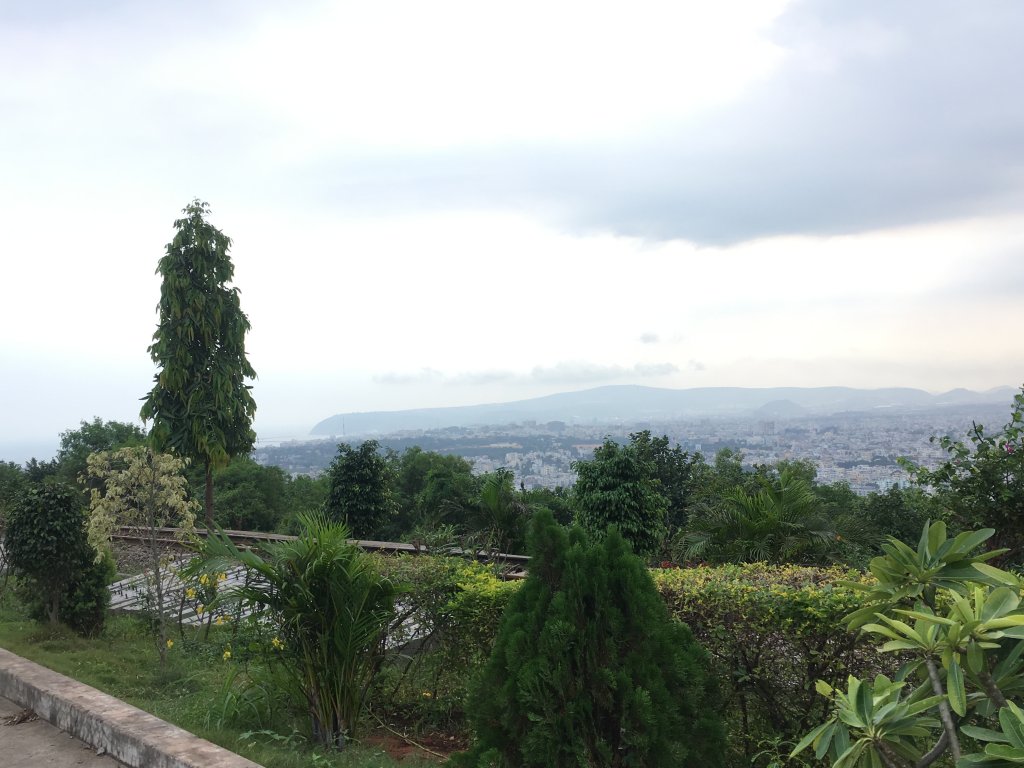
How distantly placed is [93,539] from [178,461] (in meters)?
1.08

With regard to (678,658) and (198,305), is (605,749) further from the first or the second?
(198,305)

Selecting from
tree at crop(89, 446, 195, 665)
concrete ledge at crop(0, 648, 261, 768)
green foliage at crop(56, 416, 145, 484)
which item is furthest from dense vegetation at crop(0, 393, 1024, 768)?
green foliage at crop(56, 416, 145, 484)

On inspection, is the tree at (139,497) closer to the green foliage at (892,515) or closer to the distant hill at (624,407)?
the green foliage at (892,515)

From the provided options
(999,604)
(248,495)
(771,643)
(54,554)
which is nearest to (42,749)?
(771,643)

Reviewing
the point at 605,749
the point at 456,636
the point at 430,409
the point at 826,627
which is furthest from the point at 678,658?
the point at 430,409

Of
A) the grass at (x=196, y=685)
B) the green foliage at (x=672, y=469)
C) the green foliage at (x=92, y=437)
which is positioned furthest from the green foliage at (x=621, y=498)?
the green foliage at (x=92, y=437)

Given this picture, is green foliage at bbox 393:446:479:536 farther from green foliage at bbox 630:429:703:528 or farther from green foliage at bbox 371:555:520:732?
green foliage at bbox 371:555:520:732

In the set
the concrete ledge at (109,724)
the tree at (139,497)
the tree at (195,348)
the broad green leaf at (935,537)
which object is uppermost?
the tree at (195,348)

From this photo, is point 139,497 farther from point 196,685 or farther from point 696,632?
point 696,632

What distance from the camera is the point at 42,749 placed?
421 cm

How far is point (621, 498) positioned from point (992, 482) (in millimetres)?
7022

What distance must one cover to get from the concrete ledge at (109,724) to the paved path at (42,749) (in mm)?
48

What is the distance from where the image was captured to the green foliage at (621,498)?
12.6 meters

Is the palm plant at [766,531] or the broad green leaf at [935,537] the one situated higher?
the broad green leaf at [935,537]
